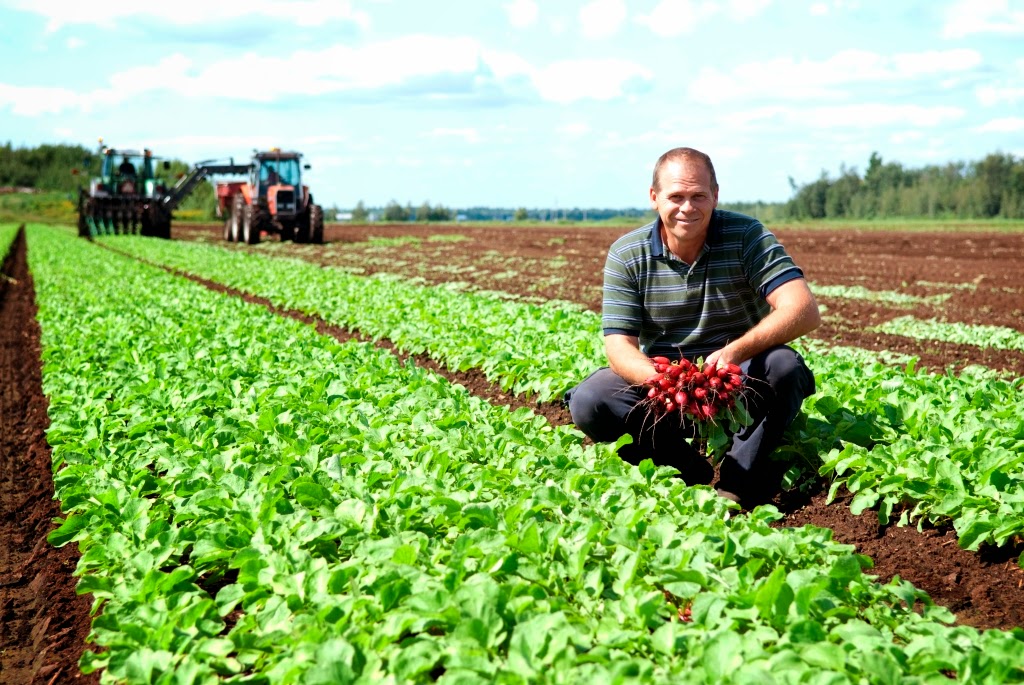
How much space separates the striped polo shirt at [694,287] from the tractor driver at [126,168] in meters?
31.3

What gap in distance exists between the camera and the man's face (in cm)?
449

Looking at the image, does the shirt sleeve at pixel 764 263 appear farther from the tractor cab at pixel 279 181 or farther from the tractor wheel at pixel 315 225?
the tractor wheel at pixel 315 225

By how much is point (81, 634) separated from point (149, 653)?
1142 mm

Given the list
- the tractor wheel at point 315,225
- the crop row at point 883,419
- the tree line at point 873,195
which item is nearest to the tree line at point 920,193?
the tree line at point 873,195

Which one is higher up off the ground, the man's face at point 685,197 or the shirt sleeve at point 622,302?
the man's face at point 685,197

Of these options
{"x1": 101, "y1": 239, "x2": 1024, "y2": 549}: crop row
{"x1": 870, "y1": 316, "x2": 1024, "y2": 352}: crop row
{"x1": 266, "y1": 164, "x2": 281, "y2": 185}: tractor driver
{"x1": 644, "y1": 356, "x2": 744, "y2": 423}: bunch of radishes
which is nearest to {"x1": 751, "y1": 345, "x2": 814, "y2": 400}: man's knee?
{"x1": 644, "y1": 356, "x2": 744, "y2": 423}: bunch of radishes

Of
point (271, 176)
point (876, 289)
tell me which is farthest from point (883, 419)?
point (271, 176)

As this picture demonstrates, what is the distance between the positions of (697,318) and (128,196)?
31.6m

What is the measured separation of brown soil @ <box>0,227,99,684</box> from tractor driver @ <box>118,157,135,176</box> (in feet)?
85.4

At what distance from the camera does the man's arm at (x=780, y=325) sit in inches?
176

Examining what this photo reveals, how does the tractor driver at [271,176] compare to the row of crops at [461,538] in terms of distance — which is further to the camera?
the tractor driver at [271,176]

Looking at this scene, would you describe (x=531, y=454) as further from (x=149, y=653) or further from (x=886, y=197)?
(x=886, y=197)

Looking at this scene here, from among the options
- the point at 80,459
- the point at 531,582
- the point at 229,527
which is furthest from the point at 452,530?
the point at 80,459

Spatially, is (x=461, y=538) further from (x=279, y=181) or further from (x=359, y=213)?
(x=359, y=213)
